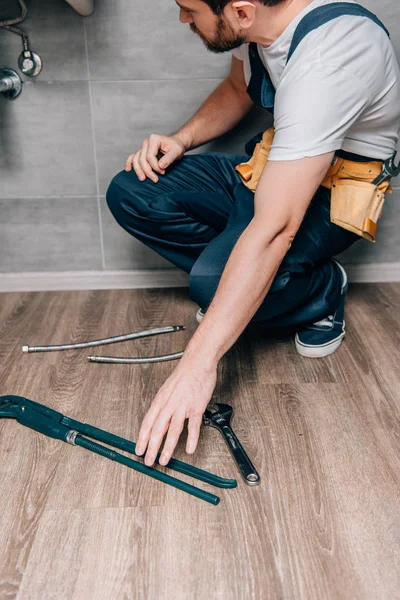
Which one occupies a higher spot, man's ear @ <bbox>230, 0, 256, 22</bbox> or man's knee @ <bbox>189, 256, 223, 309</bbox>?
man's ear @ <bbox>230, 0, 256, 22</bbox>

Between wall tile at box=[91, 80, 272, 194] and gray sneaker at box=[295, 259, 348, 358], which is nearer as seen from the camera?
gray sneaker at box=[295, 259, 348, 358]

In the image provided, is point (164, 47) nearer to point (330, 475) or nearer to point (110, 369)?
point (110, 369)

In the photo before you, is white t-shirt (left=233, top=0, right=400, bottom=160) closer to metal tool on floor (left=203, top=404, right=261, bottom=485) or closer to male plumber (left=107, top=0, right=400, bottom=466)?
male plumber (left=107, top=0, right=400, bottom=466)

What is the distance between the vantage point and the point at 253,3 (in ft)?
3.44

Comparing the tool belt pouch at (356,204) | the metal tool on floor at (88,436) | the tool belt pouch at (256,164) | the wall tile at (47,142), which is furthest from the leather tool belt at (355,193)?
the wall tile at (47,142)

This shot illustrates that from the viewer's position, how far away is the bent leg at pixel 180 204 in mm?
1423

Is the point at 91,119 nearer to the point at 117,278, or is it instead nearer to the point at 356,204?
the point at 117,278

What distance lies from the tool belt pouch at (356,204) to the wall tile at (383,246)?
51cm

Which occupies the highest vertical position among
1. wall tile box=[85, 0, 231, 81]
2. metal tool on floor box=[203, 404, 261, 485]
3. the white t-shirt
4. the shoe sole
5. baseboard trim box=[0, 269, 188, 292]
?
the white t-shirt

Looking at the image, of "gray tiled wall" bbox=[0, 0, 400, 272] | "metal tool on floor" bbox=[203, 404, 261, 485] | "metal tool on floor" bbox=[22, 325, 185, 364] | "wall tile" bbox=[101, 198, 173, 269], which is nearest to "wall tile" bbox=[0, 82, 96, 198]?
"gray tiled wall" bbox=[0, 0, 400, 272]

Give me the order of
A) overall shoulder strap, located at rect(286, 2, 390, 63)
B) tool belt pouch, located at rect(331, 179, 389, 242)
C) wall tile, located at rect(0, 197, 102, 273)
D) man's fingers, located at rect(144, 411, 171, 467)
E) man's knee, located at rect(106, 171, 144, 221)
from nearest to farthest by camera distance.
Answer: man's fingers, located at rect(144, 411, 171, 467) → overall shoulder strap, located at rect(286, 2, 390, 63) → tool belt pouch, located at rect(331, 179, 389, 242) → man's knee, located at rect(106, 171, 144, 221) → wall tile, located at rect(0, 197, 102, 273)

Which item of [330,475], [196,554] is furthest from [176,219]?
[196,554]

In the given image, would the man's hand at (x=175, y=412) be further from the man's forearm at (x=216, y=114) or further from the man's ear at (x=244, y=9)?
the man's forearm at (x=216, y=114)

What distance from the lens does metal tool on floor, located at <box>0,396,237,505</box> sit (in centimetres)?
94
